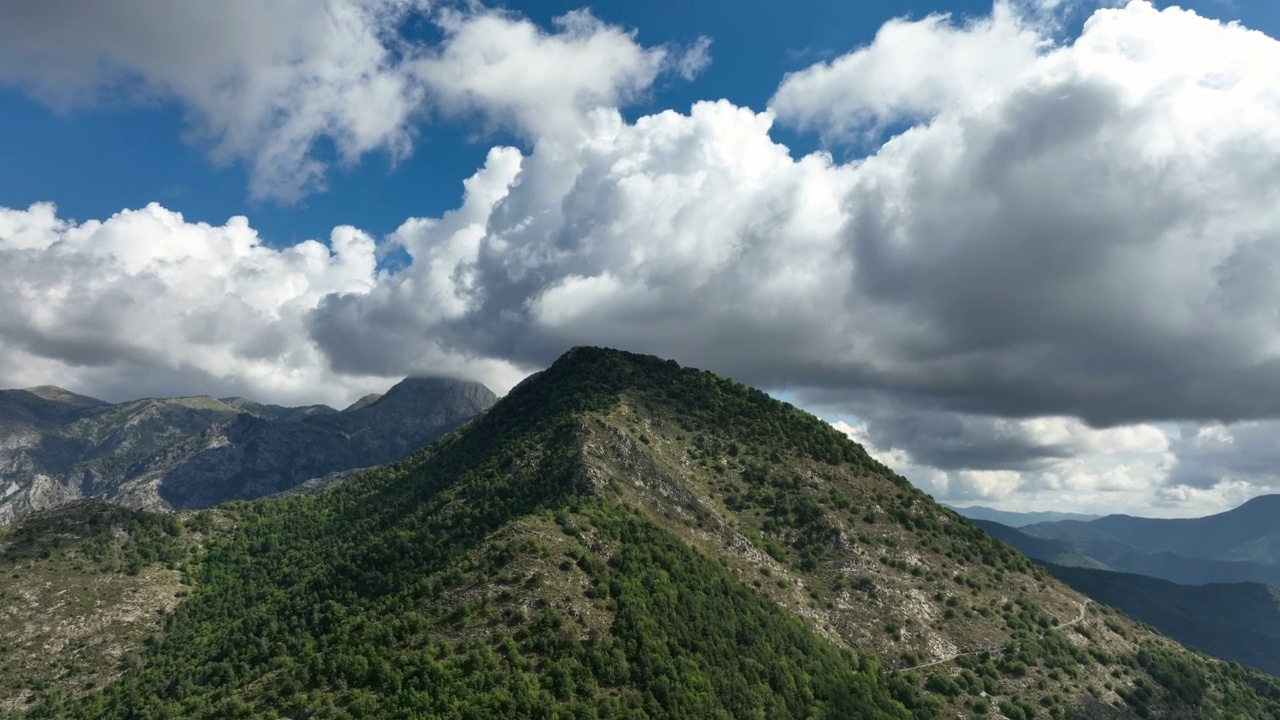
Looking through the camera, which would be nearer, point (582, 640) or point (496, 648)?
point (496, 648)

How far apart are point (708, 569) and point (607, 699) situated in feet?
180

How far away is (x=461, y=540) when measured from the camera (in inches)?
6954

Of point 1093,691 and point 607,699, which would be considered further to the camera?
point 1093,691

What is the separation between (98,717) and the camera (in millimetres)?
155500

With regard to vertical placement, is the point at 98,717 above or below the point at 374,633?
below

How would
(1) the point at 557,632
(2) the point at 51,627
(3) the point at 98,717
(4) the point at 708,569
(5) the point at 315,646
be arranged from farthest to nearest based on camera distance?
(2) the point at 51,627
(4) the point at 708,569
(3) the point at 98,717
(5) the point at 315,646
(1) the point at 557,632

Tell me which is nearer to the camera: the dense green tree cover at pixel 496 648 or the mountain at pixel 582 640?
the dense green tree cover at pixel 496 648

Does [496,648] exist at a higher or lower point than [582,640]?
lower

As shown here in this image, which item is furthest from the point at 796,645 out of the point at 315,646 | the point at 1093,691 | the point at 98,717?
the point at 98,717

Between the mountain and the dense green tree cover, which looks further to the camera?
the mountain

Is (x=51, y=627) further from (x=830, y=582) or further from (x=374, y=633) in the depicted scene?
(x=830, y=582)

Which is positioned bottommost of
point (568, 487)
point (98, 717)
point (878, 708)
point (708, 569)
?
point (98, 717)

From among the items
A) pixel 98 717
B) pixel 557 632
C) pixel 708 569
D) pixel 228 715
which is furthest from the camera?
pixel 708 569

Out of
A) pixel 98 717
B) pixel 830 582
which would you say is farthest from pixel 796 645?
pixel 98 717
